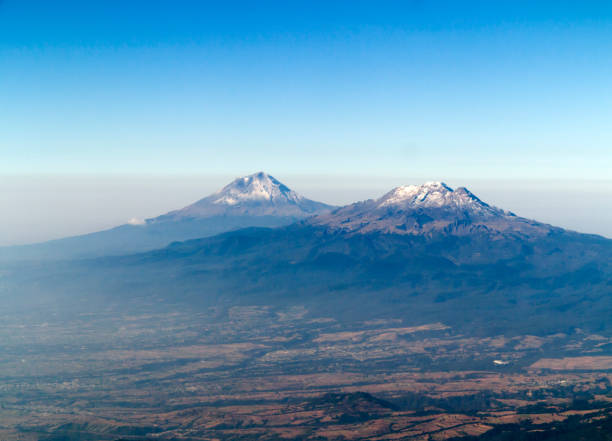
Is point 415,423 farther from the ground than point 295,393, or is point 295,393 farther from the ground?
point 415,423

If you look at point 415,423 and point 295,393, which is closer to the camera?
point 415,423

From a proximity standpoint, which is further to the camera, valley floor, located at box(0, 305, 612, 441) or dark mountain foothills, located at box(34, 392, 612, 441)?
valley floor, located at box(0, 305, 612, 441)

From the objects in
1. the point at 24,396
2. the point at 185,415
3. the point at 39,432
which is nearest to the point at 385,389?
the point at 185,415

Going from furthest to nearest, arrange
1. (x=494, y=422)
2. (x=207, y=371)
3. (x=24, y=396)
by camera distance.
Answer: (x=207, y=371) → (x=24, y=396) → (x=494, y=422)

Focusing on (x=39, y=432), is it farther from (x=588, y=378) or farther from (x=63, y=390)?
(x=588, y=378)

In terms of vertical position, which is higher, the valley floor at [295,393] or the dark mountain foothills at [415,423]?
the dark mountain foothills at [415,423]

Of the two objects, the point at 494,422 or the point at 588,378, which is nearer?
the point at 494,422

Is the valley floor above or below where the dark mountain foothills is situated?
below

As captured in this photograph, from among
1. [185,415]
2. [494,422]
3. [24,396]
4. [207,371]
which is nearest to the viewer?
[494,422]

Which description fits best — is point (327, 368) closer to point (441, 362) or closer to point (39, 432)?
point (441, 362)

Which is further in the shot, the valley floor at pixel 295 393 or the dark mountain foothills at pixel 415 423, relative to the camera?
the valley floor at pixel 295 393
